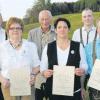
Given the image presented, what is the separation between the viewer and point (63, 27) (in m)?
6.85

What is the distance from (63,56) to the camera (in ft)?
22.5

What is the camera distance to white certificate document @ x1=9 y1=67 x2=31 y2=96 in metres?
6.79

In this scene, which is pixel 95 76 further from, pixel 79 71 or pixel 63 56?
pixel 63 56

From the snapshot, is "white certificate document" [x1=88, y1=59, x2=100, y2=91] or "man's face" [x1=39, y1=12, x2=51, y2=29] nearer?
"white certificate document" [x1=88, y1=59, x2=100, y2=91]

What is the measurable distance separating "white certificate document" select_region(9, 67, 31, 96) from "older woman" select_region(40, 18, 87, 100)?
32 cm

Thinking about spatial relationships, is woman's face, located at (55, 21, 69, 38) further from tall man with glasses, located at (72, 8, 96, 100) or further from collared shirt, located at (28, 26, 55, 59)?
tall man with glasses, located at (72, 8, 96, 100)

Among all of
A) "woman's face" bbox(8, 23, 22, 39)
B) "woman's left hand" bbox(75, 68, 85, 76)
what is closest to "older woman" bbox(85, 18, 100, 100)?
"woman's left hand" bbox(75, 68, 85, 76)

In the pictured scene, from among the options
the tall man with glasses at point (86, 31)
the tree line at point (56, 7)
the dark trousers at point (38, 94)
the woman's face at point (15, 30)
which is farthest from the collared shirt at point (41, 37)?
the tree line at point (56, 7)

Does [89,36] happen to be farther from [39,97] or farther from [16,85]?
[16,85]

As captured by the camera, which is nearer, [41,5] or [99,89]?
[99,89]

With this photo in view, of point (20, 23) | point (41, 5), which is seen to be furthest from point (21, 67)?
point (41, 5)

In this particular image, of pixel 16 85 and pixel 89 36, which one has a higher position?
pixel 89 36

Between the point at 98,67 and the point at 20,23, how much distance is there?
153cm

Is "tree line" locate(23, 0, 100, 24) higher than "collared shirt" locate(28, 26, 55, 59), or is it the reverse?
"tree line" locate(23, 0, 100, 24)
